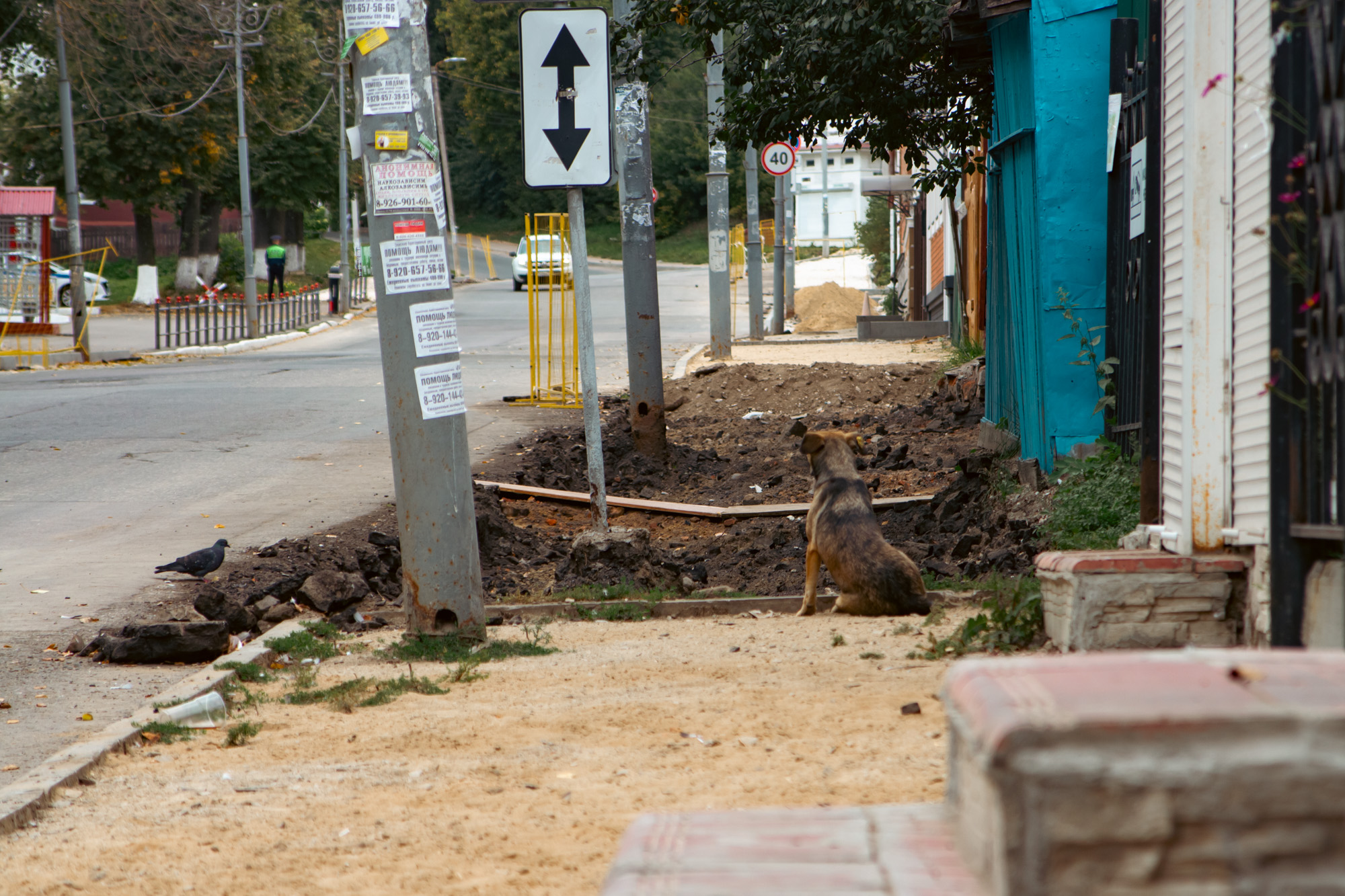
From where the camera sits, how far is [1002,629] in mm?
5141

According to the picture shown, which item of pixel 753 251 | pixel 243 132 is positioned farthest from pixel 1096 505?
pixel 243 132

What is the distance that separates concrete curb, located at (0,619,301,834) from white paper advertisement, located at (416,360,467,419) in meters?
1.36

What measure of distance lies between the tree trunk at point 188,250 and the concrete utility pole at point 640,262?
37.8 metres

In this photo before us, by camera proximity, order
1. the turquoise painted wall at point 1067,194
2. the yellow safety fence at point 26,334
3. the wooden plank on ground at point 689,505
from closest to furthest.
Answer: the turquoise painted wall at point 1067,194, the wooden plank on ground at point 689,505, the yellow safety fence at point 26,334

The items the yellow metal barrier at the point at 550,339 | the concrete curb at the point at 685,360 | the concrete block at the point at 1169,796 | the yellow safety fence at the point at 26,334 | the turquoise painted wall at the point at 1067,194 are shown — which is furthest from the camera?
the yellow safety fence at the point at 26,334

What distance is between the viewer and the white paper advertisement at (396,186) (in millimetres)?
5762

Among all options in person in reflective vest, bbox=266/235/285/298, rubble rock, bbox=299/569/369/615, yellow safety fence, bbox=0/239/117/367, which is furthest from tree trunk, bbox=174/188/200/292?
rubble rock, bbox=299/569/369/615

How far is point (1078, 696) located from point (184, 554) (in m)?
6.96

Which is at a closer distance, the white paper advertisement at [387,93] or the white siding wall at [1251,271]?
the white siding wall at [1251,271]

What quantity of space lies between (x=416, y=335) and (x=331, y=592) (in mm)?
1856

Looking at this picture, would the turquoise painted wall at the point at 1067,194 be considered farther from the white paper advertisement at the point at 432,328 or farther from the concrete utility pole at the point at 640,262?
the concrete utility pole at the point at 640,262

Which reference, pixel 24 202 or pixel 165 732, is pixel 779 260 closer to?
pixel 24 202

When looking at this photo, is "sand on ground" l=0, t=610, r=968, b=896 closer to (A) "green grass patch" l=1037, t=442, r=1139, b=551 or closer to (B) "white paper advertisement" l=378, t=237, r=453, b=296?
(A) "green grass patch" l=1037, t=442, r=1139, b=551

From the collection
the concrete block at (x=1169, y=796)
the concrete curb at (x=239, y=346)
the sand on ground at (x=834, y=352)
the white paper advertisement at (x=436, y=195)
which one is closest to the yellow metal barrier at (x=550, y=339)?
the sand on ground at (x=834, y=352)
